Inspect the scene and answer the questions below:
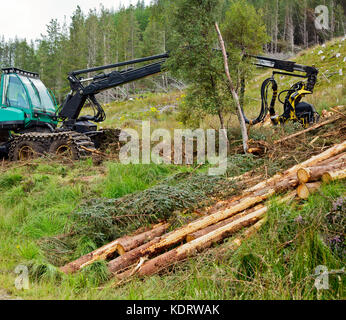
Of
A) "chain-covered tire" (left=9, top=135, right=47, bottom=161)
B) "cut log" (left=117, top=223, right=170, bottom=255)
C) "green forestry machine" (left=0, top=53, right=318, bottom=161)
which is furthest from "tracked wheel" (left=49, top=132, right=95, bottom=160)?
"cut log" (left=117, top=223, right=170, bottom=255)

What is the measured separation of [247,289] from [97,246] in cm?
252

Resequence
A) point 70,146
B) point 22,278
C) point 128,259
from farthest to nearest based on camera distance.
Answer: point 70,146
point 128,259
point 22,278

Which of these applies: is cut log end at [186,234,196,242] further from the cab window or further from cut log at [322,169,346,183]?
the cab window

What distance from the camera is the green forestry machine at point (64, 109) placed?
9686 mm

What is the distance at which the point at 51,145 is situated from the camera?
31.6ft

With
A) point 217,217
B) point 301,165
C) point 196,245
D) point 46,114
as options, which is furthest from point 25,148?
point 301,165

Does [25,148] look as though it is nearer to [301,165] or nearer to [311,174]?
[301,165]

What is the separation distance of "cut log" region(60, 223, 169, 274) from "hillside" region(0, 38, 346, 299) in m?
0.21

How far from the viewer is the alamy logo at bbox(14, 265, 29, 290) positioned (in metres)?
3.34

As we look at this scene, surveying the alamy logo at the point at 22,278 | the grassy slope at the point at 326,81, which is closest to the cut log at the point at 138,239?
the alamy logo at the point at 22,278

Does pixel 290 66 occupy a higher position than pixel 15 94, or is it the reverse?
pixel 290 66

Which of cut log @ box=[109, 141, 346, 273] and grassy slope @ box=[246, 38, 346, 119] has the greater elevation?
grassy slope @ box=[246, 38, 346, 119]

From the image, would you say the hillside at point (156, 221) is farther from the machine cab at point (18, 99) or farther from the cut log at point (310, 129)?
the machine cab at point (18, 99)

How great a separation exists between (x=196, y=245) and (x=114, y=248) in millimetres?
1203
